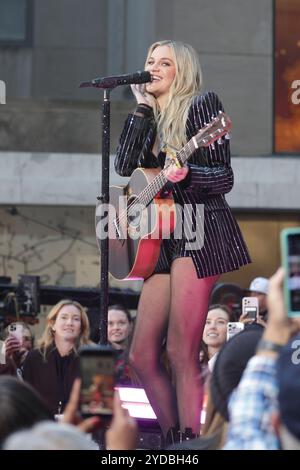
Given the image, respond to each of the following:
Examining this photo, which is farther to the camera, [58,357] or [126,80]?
[58,357]

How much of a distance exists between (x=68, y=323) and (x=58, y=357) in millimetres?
357

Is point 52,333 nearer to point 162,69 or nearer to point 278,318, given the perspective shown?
point 162,69

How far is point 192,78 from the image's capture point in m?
5.19

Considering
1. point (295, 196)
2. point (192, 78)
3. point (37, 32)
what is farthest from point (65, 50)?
point (192, 78)

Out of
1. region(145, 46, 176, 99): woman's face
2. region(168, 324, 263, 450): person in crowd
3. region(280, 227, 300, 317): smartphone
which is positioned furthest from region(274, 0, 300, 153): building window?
region(280, 227, 300, 317): smartphone

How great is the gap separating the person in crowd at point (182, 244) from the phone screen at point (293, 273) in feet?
7.21

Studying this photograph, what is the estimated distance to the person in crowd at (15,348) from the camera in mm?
6730

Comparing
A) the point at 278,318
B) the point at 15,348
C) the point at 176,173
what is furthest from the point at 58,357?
the point at 278,318

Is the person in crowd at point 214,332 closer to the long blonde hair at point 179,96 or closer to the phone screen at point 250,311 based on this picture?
the phone screen at point 250,311

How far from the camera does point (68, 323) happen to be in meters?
6.94

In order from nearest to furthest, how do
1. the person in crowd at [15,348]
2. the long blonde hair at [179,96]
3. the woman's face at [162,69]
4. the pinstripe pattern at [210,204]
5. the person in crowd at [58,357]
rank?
1. the pinstripe pattern at [210,204]
2. the long blonde hair at [179,96]
3. the woman's face at [162,69]
4. the person in crowd at [58,357]
5. the person in crowd at [15,348]

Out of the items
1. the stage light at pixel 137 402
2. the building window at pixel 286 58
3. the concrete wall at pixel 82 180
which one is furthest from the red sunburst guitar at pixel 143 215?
the building window at pixel 286 58

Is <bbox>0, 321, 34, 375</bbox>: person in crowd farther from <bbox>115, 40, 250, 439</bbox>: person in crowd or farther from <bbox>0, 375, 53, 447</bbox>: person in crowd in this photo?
<bbox>0, 375, 53, 447</bbox>: person in crowd
